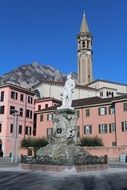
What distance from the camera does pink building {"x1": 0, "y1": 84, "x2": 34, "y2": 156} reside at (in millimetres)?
69688

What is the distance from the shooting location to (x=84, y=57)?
123688 mm

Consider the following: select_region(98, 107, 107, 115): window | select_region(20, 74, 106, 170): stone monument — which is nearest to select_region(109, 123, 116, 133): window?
select_region(98, 107, 107, 115): window

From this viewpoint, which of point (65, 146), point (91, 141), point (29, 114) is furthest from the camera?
point (29, 114)

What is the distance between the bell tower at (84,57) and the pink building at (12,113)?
46.7 metres

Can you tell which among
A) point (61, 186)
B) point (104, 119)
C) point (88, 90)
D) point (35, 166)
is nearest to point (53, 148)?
point (35, 166)

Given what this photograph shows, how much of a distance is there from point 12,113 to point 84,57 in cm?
5920

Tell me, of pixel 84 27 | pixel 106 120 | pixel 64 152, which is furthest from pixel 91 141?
pixel 84 27

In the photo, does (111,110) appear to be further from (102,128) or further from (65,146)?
(65,146)

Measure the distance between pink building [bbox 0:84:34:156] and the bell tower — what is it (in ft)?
153

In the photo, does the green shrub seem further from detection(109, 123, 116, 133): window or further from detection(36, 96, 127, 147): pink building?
detection(109, 123, 116, 133): window

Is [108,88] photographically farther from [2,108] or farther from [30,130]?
[2,108]

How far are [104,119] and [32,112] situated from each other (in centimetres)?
2061

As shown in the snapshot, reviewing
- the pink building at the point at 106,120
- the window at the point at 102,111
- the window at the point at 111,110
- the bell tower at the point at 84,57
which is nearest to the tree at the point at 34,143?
the pink building at the point at 106,120

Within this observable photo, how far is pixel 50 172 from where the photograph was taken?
22.3 m
